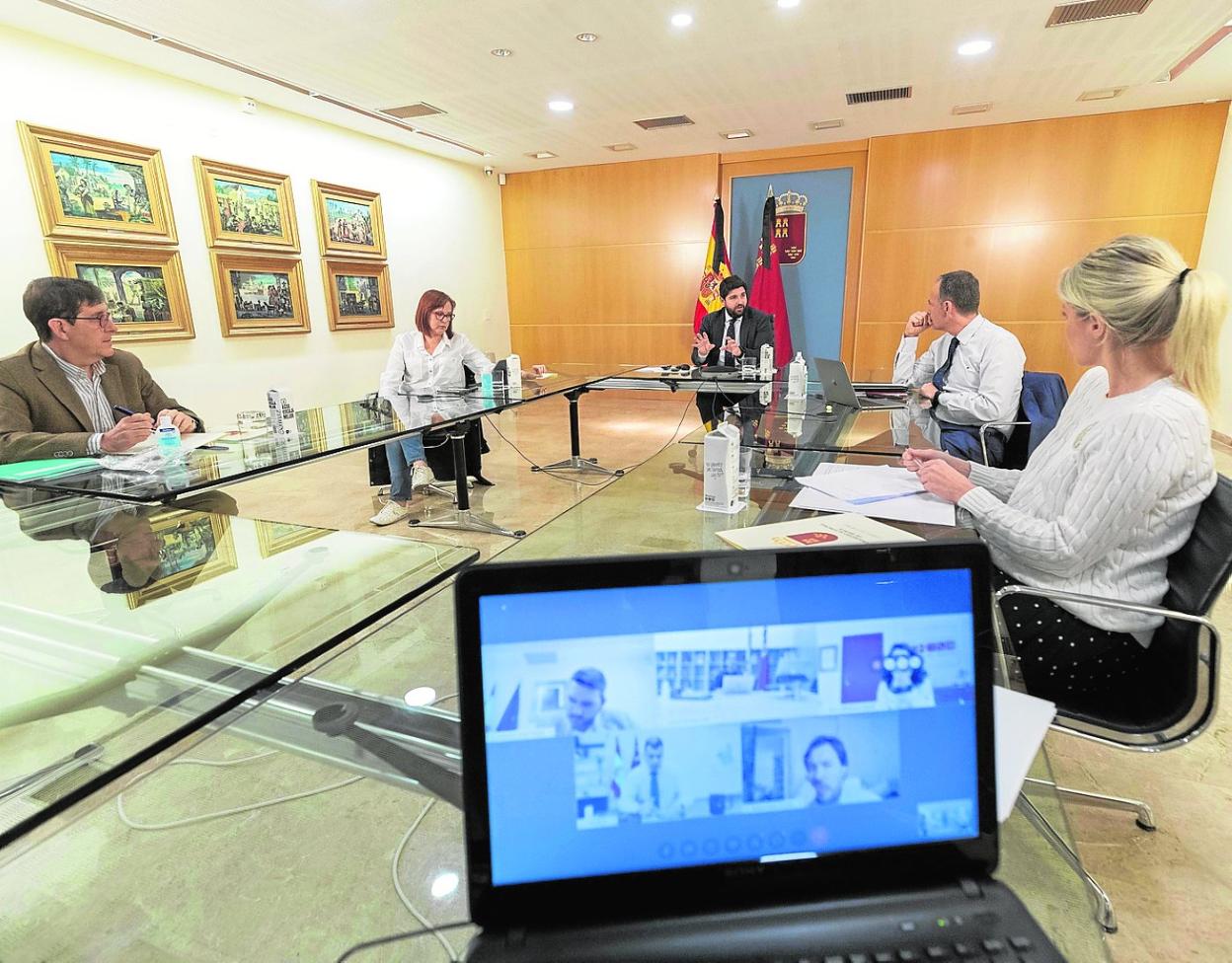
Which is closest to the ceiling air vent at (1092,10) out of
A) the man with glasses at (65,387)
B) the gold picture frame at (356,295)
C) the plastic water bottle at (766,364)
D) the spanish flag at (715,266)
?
the plastic water bottle at (766,364)

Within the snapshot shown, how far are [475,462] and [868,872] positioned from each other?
4171 mm

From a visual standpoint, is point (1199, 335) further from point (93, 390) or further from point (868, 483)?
point (93, 390)

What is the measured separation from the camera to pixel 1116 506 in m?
1.20

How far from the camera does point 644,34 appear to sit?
13.9ft

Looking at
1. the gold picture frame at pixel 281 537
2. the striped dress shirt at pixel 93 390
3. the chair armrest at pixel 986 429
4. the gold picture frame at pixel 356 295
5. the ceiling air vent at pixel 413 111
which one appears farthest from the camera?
the gold picture frame at pixel 356 295

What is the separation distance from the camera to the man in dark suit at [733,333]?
480 cm

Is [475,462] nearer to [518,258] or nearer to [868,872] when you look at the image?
[868,872]

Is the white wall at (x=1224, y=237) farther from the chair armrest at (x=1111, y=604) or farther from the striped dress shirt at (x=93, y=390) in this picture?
the striped dress shirt at (x=93, y=390)

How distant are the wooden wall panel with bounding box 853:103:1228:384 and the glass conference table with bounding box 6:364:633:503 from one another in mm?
4912

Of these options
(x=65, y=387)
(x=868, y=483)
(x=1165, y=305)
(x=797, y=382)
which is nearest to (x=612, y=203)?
(x=797, y=382)

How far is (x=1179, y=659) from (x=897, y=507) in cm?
55

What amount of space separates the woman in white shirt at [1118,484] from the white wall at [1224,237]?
18.7 ft

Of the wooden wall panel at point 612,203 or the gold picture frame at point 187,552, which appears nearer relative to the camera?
the gold picture frame at point 187,552

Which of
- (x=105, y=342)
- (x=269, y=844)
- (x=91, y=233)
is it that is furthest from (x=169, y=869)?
(x=91, y=233)
